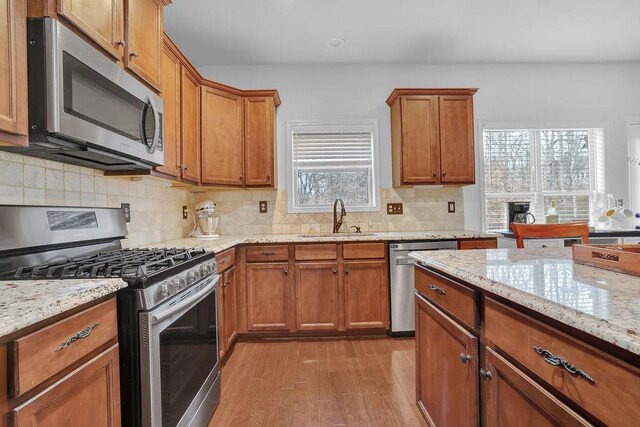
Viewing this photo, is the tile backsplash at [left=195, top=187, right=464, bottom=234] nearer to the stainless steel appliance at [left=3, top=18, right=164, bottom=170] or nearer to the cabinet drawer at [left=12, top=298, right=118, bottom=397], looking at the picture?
the stainless steel appliance at [left=3, top=18, right=164, bottom=170]

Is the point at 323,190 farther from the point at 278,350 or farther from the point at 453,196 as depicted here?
the point at 278,350

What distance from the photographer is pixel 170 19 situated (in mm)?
2684

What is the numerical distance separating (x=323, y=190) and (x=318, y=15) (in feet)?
5.28

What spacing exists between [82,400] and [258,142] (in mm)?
2483

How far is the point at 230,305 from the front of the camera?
2555 mm

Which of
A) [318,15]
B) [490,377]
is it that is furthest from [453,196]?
[490,377]

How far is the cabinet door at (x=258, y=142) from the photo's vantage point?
10.1ft

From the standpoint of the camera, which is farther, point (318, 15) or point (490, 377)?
point (318, 15)

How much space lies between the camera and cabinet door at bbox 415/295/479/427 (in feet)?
3.74

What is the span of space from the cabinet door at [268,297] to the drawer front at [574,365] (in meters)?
2.05

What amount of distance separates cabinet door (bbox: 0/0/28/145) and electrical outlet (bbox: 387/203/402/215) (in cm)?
296

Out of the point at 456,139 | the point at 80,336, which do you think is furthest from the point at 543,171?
the point at 80,336

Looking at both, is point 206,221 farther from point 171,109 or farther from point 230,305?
point 171,109

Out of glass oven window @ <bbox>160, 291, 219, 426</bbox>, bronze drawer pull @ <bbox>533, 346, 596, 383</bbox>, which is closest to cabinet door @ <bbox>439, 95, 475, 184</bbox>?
glass oven window @ <bbox>160, 291, 219, 426</bbox>
